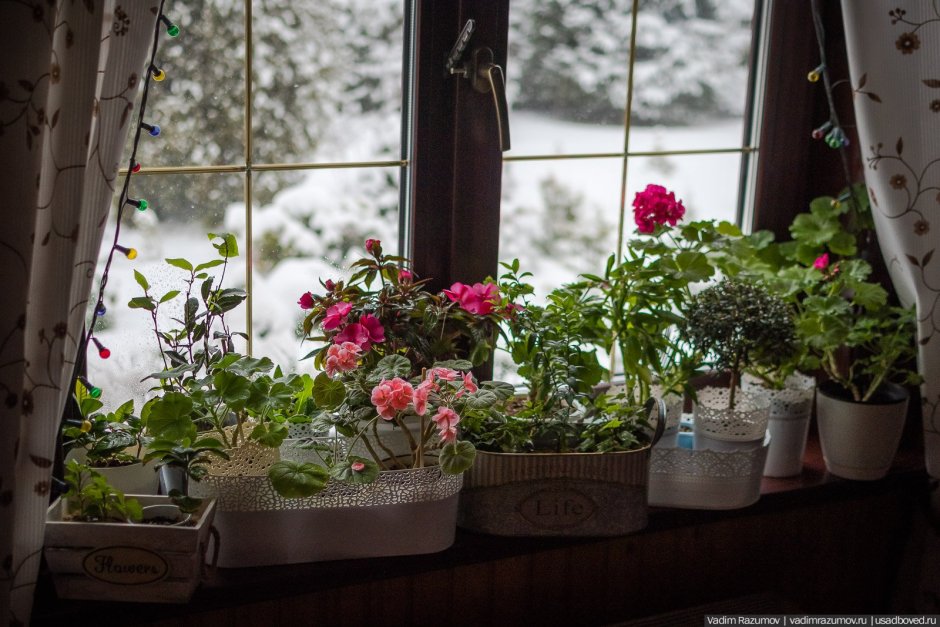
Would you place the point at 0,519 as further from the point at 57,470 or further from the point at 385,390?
the point at 385,390

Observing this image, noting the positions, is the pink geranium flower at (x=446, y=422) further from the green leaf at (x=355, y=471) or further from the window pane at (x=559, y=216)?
the window pane at (x=559, y=216)

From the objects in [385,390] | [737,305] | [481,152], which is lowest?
[385,390]

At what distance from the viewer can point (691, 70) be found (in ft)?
6.51

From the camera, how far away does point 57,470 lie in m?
1.49

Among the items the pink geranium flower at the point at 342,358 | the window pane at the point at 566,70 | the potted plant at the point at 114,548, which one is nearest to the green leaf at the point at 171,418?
the potted plant at the point at 114,548

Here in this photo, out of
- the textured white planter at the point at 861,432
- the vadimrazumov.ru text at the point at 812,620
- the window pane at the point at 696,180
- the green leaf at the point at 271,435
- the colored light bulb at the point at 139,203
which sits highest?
the window pane at the point at 696,180

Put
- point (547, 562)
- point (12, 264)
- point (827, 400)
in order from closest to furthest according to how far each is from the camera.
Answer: point (12, 264) < point (547, 562) < point (827, 400)

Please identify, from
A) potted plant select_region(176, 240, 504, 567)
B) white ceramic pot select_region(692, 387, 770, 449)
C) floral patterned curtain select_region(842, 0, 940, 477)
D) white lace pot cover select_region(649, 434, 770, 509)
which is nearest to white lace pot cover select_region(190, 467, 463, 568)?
potted plant select_region(176, 240, 504, 567)

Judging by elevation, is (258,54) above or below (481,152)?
above

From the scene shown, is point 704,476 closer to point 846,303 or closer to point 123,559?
point 846,303

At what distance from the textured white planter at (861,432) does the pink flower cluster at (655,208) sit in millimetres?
531

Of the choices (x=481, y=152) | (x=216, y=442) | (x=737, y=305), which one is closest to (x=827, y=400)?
(x=737, y=305)

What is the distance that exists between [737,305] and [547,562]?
59 centimetres

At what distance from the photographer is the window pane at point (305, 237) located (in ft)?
5.54
